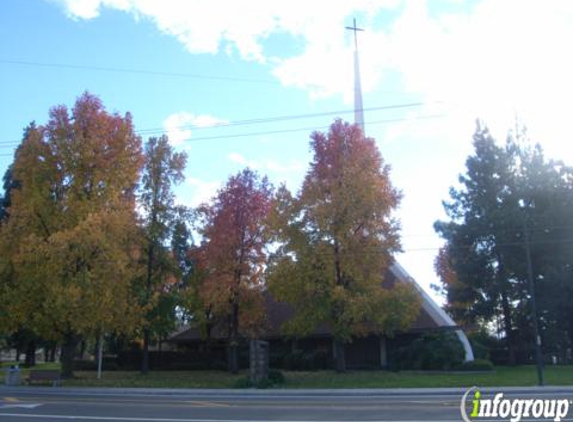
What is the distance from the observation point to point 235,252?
121ft

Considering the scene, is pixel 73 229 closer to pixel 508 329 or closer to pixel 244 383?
pixel 244 383

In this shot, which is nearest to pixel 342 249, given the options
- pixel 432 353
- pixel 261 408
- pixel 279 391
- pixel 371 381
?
pixel 371 381

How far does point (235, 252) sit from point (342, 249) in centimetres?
758

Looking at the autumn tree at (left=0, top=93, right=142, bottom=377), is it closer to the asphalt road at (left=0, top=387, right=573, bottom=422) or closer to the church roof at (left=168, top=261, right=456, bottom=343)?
the asphalt road at (left=0, top=387, right=573, bottom=422)

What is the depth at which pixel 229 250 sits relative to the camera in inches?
1442

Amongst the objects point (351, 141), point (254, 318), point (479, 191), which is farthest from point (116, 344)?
point (479, 191)

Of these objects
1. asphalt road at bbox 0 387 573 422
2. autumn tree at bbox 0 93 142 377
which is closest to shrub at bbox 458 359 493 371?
asphalt road at bbox 0 387 573 422

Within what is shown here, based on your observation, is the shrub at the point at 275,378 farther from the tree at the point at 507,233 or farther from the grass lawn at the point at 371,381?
the tree at the point at 507,233

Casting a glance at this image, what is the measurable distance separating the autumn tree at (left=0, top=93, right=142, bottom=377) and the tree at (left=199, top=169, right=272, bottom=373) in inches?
191

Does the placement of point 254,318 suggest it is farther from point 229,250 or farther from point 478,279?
point 478,279

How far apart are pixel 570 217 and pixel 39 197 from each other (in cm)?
3359

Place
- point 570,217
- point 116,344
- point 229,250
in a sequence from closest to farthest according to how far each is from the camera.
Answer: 1. point 229,250
2. point 570,217
3. point 116,344

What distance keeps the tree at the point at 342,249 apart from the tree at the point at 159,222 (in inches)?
331

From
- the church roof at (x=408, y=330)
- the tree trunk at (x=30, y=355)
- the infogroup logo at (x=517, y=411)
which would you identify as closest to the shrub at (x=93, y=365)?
the church roof at (x=408, y=330)
